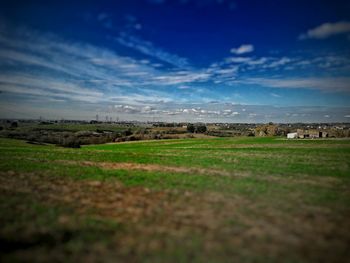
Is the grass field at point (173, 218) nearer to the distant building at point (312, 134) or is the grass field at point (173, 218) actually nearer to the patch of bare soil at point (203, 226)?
the patch of bare soil at point (203, 226)

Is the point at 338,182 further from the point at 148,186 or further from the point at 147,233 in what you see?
the point at 147,233

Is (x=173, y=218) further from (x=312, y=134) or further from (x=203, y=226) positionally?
(x=312, y=134)

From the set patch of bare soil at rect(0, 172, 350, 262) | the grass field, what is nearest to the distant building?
the grass field

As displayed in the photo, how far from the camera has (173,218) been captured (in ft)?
27.4

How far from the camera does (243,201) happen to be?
1019 cm

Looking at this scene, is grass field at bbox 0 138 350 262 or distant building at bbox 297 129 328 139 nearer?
grass field at bbox 0 138 350 262

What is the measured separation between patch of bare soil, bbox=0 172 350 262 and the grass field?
27 mm

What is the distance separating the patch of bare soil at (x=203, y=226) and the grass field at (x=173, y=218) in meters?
0.03

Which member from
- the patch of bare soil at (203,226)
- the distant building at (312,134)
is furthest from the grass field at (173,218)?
the distant building at (312,134)

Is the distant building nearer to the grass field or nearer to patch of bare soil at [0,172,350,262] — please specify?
the grass field

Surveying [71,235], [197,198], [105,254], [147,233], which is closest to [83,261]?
[105,254]

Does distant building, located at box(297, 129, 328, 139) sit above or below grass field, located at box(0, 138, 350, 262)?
above

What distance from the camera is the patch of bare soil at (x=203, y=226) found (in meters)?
6.16

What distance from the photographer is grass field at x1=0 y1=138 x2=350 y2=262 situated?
245 inches
